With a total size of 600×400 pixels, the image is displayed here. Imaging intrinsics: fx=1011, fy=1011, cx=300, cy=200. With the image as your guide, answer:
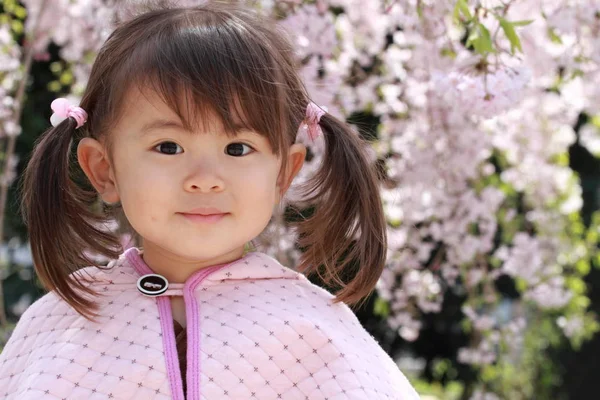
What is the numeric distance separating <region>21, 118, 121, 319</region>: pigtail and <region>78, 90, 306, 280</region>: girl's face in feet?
0.43

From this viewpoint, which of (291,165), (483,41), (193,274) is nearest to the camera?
(193,274)

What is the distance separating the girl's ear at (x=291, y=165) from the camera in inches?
72.2

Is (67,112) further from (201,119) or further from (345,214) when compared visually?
(345,214)

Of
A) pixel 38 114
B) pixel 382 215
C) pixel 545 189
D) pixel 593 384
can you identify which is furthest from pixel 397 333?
pixel 382 215

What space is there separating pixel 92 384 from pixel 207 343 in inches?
7.7

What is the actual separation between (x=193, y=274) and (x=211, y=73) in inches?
13.9

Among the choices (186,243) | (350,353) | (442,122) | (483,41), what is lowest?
(442,122)

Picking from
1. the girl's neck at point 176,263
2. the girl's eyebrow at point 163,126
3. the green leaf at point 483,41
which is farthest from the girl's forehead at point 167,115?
the green leaf at point 483,41

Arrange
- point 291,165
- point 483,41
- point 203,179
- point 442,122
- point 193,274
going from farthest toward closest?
→ point 442,122, point 483,41, point 291,165, point 193,274, point 203,179

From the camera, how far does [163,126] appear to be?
1640 mm

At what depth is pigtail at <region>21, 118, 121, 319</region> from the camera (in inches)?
69.2

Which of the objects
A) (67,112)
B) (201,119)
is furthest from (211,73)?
(67,112)

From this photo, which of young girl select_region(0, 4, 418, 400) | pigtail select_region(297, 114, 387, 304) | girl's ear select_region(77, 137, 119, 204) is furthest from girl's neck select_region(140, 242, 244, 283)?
pigtail select_region(297, 114, 387, 304)

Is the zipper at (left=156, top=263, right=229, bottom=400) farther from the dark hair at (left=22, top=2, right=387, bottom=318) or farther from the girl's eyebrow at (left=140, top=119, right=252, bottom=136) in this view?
the girl's eyebrow at (left=140, top=119, right=252, bottom=136)
